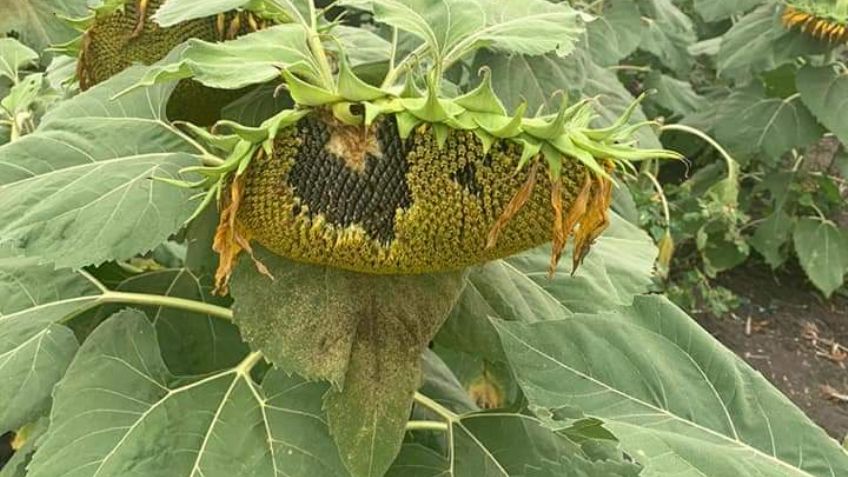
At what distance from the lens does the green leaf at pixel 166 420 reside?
77 centimetres

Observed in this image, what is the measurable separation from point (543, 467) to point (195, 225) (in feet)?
1.15

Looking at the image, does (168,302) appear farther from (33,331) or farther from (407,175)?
(407,175)

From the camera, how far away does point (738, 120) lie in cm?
293

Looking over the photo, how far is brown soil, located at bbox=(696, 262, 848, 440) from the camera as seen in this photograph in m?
2.79

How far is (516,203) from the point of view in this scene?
638 mm

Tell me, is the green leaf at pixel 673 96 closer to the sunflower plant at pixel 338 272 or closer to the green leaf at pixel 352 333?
the sunflower plant at pixel 338 272

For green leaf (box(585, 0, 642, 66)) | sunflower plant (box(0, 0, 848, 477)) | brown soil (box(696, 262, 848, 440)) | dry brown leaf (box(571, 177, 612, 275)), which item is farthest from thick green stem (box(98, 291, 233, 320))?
brown soil (box(696, 262, 848, 440))

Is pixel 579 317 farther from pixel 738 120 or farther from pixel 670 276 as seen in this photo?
pixel 670 276

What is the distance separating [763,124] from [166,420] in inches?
94.3

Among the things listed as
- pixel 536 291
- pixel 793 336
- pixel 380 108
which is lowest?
pixel 793 336

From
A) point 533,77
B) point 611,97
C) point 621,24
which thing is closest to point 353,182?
point 533,77

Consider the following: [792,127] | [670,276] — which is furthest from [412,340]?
[670,276]

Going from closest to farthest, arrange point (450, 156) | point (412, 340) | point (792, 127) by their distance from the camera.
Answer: point (450, 156) < point (412, 340) < point (792, 127)

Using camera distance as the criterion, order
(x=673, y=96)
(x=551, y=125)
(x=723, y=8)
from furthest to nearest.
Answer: (x=673, y=96) → (x=723, y=8) → (x=551, y=125)
